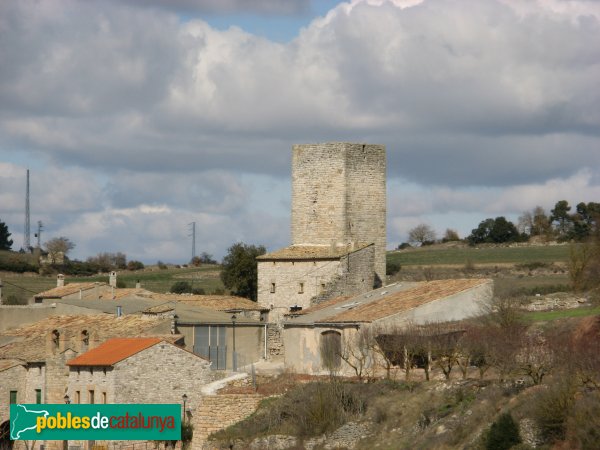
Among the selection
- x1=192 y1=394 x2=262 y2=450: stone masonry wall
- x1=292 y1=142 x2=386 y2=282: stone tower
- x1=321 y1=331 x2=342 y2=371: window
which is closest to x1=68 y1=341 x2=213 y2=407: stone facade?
x1=192 y1=394 x2=262 y2=450: stone masonry wall

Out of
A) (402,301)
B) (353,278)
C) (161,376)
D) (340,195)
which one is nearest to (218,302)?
(353,278)

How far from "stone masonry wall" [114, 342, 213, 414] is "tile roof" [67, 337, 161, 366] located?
330 millimetres

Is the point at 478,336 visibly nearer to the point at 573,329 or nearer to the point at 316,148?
the point at 573,329

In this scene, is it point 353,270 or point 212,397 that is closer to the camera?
point 212,397

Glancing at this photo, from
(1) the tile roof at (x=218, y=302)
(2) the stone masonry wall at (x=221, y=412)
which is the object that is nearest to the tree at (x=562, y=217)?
(1) the tile roof at (x=218, y=302)

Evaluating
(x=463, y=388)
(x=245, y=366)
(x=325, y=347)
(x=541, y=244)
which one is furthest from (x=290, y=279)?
(x=541, y=244)

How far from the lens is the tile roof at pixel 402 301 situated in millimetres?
49688

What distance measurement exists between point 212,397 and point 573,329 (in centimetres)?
1149

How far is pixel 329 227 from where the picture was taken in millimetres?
65188

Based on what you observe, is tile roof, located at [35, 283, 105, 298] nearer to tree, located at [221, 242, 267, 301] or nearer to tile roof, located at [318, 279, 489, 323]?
tree, located at [221, 242, 267, 301]

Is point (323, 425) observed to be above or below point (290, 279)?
below

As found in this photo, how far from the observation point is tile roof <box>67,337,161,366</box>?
48.4 metres

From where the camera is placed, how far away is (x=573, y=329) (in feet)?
148

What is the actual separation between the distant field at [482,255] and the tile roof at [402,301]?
29836 mm
